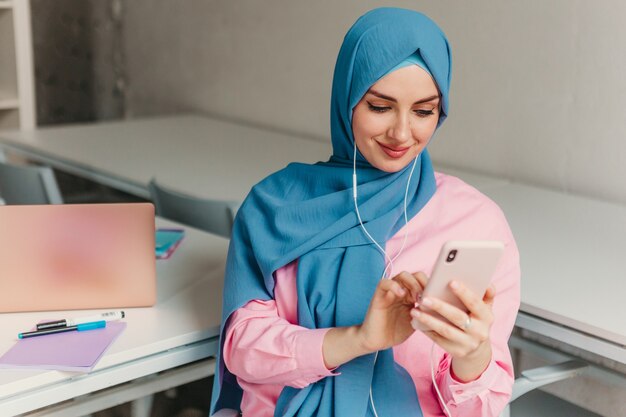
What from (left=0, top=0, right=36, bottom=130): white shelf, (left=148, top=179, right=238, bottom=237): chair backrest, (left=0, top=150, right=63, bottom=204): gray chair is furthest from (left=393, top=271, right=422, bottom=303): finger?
(left=0, top=0, right=36, bottom=130): white shelf

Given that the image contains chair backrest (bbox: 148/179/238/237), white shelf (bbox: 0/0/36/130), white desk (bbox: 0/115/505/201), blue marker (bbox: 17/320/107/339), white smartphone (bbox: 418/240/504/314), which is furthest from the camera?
white shelf (bbox: 0/0/36/130)

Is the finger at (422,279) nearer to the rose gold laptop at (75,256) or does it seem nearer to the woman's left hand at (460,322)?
the woman's left hand at (460,322)

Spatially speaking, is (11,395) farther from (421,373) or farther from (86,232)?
(421,373)

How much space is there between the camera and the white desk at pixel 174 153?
8.92ft

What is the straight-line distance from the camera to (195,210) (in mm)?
2354

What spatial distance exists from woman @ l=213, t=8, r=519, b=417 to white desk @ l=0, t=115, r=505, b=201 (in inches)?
39.1

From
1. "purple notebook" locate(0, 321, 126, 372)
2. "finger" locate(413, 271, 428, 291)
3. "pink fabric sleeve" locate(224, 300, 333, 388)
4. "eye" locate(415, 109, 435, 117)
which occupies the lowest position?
"purple notebook" locate(0, 321, 126, 372)

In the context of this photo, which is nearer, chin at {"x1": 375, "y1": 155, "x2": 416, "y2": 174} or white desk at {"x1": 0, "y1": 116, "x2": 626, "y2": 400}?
chin at {"x1": 375, "y1": 155, "x2": 416, "y2": 174}

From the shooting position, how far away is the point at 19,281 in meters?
1.60

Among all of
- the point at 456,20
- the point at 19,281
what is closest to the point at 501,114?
the point at 456,20

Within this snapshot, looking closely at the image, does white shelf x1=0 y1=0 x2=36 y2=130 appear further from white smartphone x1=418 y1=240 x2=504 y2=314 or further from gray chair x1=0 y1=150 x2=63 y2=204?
white smartphone x1=418 y1=240 x2=504 y2=314

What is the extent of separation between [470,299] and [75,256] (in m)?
0.80

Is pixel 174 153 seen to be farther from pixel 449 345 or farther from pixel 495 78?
pixel 449 345

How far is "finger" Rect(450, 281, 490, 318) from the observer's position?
1.12 metres
